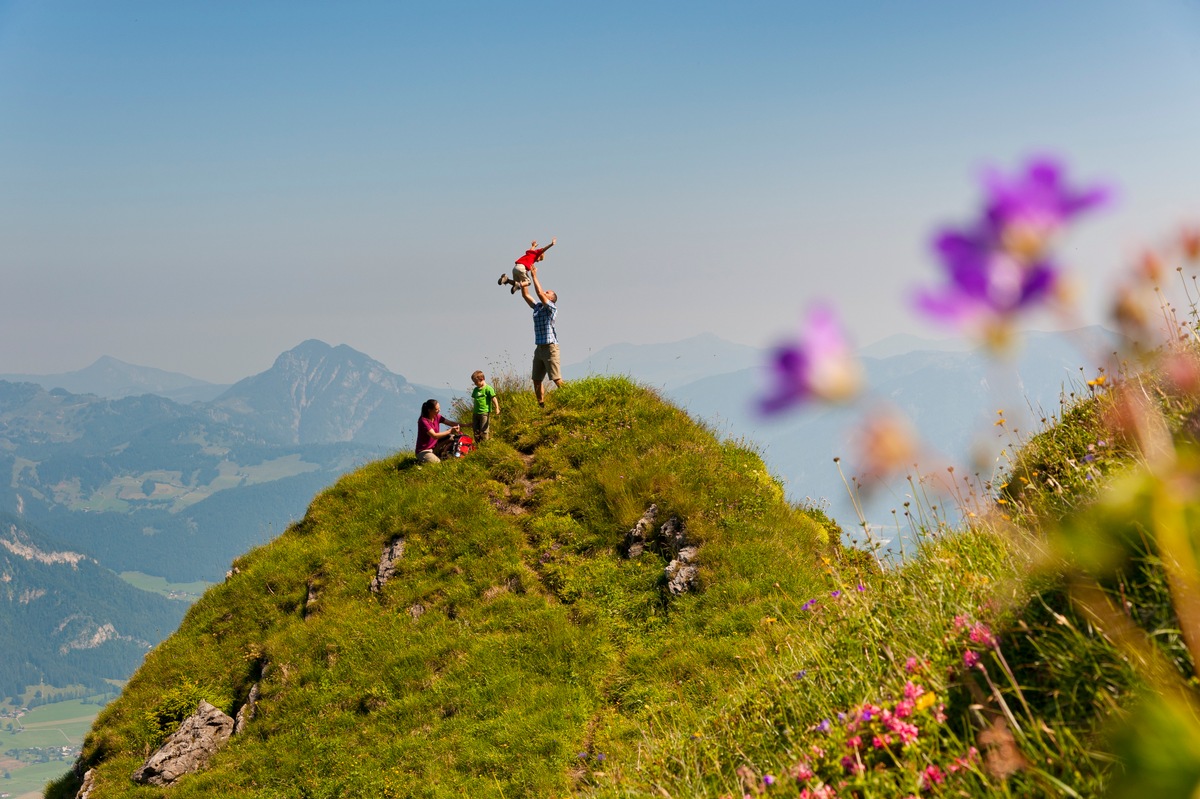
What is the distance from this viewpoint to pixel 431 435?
18.3m

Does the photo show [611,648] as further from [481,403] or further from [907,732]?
[907,732]

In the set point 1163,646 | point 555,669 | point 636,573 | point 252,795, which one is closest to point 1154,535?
point 1163,646

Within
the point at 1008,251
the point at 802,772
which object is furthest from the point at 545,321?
the point at 1008,251

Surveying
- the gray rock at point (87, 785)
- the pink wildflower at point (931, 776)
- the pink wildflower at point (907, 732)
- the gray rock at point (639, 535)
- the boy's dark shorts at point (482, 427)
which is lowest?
the gray rock at point (87, 785)

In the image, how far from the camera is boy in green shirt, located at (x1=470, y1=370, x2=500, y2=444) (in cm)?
1830

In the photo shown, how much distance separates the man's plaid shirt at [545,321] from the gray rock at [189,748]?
32.6ft

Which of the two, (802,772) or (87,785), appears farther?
(87,785)

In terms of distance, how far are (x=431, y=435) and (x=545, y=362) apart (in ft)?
10.5

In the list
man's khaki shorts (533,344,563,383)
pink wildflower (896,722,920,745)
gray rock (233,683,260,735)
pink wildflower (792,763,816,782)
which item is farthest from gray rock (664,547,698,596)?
pink wildflower (896,722,920,745)

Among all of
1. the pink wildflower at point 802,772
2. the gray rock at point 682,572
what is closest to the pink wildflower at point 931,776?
the pink wildflower at point 802,772

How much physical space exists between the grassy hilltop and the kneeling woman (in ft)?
2.27

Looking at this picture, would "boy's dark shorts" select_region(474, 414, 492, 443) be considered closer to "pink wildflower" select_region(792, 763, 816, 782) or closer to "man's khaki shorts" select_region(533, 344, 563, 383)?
"man's khaki shorts" select_region(533, 344, 563, 383)

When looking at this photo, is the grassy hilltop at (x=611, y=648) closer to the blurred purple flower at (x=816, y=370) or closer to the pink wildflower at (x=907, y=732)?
the pink wildflower at (x=907, y=732)

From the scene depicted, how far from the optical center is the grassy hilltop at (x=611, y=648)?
14.1 feet
